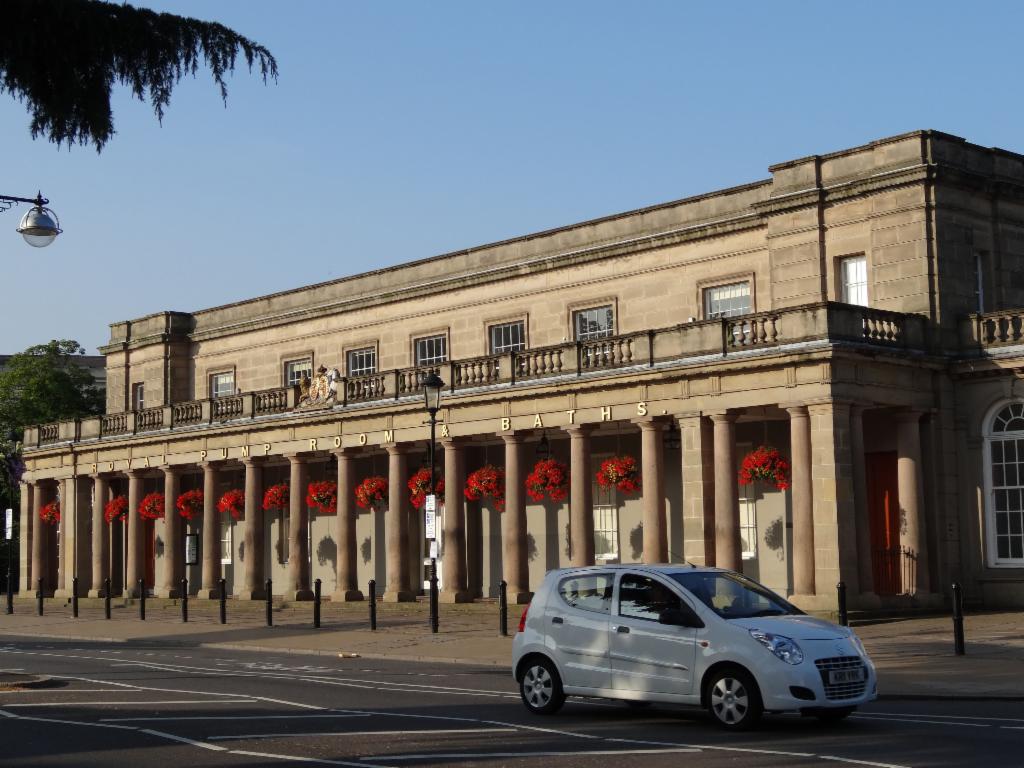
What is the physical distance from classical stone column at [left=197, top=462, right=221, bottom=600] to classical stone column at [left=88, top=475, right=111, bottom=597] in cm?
589

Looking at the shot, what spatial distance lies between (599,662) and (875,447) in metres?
19.1

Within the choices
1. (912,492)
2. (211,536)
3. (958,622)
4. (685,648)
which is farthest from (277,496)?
(685,648)

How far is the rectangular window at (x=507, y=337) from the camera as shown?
42.2m

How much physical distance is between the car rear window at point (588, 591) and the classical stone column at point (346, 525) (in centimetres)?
2616

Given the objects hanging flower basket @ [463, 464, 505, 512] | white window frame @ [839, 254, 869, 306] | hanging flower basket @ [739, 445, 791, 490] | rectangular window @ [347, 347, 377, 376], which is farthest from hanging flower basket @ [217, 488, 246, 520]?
white window frame @ [839, 254, 869, 306]

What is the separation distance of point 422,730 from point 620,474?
69.7 ft

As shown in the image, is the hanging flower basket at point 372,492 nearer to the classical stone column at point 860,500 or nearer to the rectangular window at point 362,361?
the rectangular window at point 362,361

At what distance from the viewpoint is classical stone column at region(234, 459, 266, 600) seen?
149 feet

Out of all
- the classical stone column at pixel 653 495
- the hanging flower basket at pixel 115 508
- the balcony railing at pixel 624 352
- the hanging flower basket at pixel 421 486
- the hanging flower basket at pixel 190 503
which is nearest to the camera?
the balcony railing at pixel 624 352

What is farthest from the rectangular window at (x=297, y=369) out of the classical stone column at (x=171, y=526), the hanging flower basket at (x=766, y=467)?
the hanging flower basket at (x=766, y=467)

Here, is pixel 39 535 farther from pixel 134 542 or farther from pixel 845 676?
pixel 845 676

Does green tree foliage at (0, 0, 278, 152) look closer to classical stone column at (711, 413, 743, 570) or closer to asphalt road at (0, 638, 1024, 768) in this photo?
asphalt road at (0, 638, 1024, 768)

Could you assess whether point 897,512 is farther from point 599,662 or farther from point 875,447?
point 599,662

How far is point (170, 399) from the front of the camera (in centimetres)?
5491
